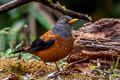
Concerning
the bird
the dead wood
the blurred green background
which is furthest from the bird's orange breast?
the blurred green background

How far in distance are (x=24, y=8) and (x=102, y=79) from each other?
5.83m

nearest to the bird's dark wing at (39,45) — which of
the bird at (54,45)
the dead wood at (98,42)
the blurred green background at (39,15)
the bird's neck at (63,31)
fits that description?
the bird at (54,45)

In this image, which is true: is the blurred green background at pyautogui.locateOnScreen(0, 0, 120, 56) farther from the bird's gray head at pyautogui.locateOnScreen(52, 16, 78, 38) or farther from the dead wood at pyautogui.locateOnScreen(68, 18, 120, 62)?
the dead wood at pyautogui.locateOnScreen(68, 18, 120, 62)

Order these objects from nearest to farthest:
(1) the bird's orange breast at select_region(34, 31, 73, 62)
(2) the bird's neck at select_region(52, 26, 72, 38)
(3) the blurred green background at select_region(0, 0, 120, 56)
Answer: (1) the bird's orange breast at select_region(34, 31, 73, 62), (2) the bird's neck at select_region(52, 26, 72, 38), (3) the blurred green background at select_region(0, 0, 120, 56)

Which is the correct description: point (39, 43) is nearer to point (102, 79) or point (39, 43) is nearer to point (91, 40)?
point (91, 40)

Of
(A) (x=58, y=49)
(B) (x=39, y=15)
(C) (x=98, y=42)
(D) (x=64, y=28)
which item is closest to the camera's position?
(A) (x=58, y=49)

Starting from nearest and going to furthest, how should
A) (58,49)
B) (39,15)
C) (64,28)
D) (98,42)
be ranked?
(58,49), (98,42), (64,28), (39,15)

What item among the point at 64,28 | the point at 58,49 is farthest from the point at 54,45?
the point at 64,28

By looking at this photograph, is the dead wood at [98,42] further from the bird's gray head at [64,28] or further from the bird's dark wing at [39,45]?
the bird's dark wing at [39,45]

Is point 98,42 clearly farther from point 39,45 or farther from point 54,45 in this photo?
point 39,45

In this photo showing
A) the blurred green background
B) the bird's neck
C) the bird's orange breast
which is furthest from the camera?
the blurred green background

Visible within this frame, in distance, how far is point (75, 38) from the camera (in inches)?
230

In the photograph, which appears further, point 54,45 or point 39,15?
point 39,15

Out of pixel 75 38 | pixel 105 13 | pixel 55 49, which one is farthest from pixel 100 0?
pixel 55 49
